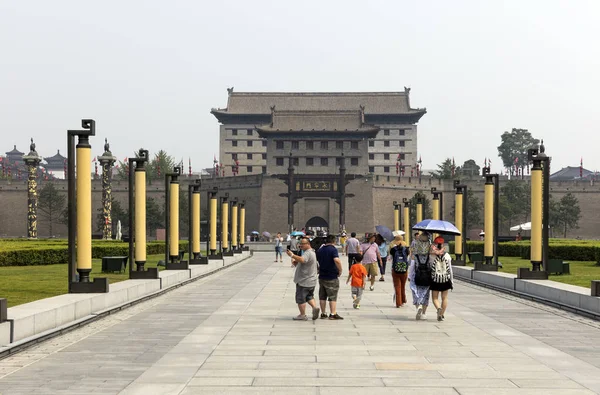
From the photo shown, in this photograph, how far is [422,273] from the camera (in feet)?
41.3

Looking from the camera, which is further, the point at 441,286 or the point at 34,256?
the point at 34,256

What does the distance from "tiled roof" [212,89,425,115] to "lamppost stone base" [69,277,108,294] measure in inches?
3175

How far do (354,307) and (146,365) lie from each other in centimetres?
657

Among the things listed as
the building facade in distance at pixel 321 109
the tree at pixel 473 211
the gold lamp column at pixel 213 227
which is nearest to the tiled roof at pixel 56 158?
the building facade in distance at pixel 321 109

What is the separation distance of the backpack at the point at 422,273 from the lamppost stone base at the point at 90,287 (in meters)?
4.88

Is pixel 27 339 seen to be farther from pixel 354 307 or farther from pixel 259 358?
pixel 354 307

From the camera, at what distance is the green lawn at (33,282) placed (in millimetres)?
13773

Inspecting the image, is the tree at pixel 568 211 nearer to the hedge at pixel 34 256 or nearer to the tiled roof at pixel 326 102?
the tiled roof at pixel 326 102

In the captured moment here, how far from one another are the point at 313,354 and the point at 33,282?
31.2ft

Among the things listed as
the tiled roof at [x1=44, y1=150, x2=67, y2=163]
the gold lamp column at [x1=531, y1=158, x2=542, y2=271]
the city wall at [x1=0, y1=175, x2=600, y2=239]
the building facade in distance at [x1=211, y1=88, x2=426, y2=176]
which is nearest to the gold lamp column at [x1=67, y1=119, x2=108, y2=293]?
the gold lamp column at [x1=531, y1=158, x2=542, y2=271]

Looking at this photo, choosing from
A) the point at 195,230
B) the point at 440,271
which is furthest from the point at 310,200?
the point at 440,271

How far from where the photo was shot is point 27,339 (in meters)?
9.41

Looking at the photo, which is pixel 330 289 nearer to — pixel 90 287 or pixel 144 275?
pixel 90 287

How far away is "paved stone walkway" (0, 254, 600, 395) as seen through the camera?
23.2 feet
